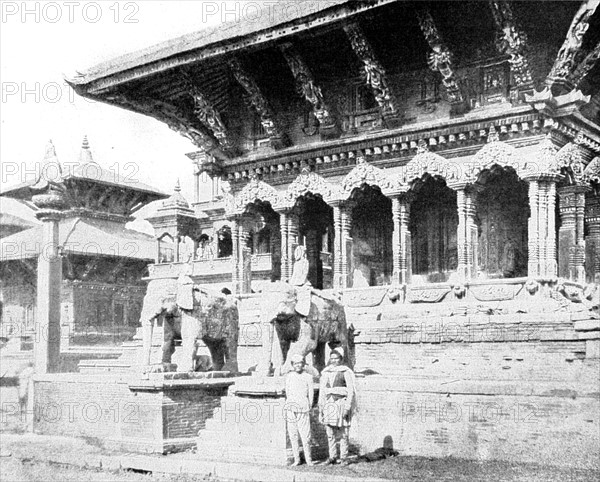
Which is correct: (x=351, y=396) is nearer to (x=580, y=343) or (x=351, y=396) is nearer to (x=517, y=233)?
(x=580, y=343)

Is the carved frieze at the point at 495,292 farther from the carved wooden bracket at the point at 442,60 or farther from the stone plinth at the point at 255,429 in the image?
the stone plinth at the point at 255,429

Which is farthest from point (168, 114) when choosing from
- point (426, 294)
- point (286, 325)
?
point (286, 325)

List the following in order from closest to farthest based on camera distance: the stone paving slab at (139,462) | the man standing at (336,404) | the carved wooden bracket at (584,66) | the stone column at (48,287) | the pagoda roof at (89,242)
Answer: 1. the stone paving slab at (139,462)
2. the man standing at (336,404)
3. the stone column at (48,287)
4. the carved wooden bracket at (584,66)
5. the pagoda roof at (89,242)

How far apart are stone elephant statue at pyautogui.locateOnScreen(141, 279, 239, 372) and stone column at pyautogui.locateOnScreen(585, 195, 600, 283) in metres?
9.59

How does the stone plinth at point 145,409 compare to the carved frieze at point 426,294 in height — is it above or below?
below

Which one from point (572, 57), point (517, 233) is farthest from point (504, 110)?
point (517, 233)

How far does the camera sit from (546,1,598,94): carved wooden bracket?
1636 centimetres

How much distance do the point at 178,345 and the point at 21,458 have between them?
25.7 ft

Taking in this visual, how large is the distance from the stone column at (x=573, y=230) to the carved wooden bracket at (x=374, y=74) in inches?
174

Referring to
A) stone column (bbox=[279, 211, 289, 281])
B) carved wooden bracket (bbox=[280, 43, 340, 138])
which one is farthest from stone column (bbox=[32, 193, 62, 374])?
carved wooden bracket (bbox=[280, 43, 340, 138])

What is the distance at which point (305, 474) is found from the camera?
10781mm

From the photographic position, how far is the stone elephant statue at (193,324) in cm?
1502

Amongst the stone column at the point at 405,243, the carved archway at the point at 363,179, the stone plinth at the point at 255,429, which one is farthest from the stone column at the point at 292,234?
the stone plinth at the point at 255,429

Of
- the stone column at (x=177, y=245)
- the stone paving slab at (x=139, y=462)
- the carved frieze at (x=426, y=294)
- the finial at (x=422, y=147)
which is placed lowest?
the stone paving slab at (x=139, y=462)
